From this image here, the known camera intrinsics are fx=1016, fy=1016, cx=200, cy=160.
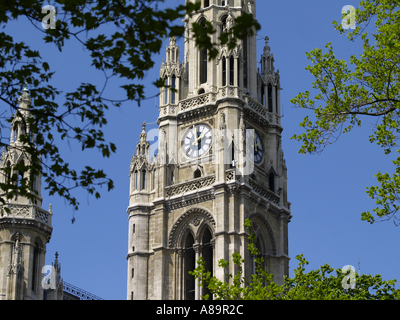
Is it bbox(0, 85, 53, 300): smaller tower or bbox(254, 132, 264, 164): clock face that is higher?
bbox(254, 132, 264, 164): clock face

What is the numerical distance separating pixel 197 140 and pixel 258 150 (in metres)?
5.33

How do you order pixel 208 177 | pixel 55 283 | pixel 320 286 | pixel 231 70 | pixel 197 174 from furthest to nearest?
pixel 231 70 → pixel 197 174 → pixel 208 177 → pixel 55 283 → pixel 320 286

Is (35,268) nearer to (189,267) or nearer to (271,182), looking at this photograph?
(189,267)

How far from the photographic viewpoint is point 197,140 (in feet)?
269

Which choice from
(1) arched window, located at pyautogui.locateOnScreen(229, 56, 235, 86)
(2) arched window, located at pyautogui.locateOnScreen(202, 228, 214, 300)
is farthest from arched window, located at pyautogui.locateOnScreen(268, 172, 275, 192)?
(1) arched window, located at pyautogui.locateOnScreen(229, 56, 235, 86)

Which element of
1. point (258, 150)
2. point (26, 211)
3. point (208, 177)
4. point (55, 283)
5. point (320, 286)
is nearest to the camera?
point (320, 286)

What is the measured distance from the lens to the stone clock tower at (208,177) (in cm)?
7788

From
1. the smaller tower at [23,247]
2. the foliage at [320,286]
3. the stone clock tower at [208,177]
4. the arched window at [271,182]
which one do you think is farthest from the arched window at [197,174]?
the smaller tower at [23,247]

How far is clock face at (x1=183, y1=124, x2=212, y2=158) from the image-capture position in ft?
268

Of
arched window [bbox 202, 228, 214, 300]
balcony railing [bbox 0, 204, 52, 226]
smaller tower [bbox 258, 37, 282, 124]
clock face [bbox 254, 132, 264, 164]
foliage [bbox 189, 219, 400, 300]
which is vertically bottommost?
foliage [bbox 189, 219, 400, 300]

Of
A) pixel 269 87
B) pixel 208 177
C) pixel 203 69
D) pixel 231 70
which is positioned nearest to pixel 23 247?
pixel 208 177

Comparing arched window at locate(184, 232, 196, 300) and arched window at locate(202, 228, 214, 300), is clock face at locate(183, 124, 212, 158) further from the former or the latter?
arched window at locate(184, 232, 196, 300)

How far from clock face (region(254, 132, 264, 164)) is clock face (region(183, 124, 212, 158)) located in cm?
412

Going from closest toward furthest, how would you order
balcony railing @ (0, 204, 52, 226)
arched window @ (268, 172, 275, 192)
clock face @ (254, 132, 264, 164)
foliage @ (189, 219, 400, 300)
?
1. foliage @ (189, 219, 400, 300)
2. balcony railing @ (0, 204, 52, 226)
3. clock face @ (254, 132, 264, 164)
4. arched window @ (268, 172, 275, 192)
